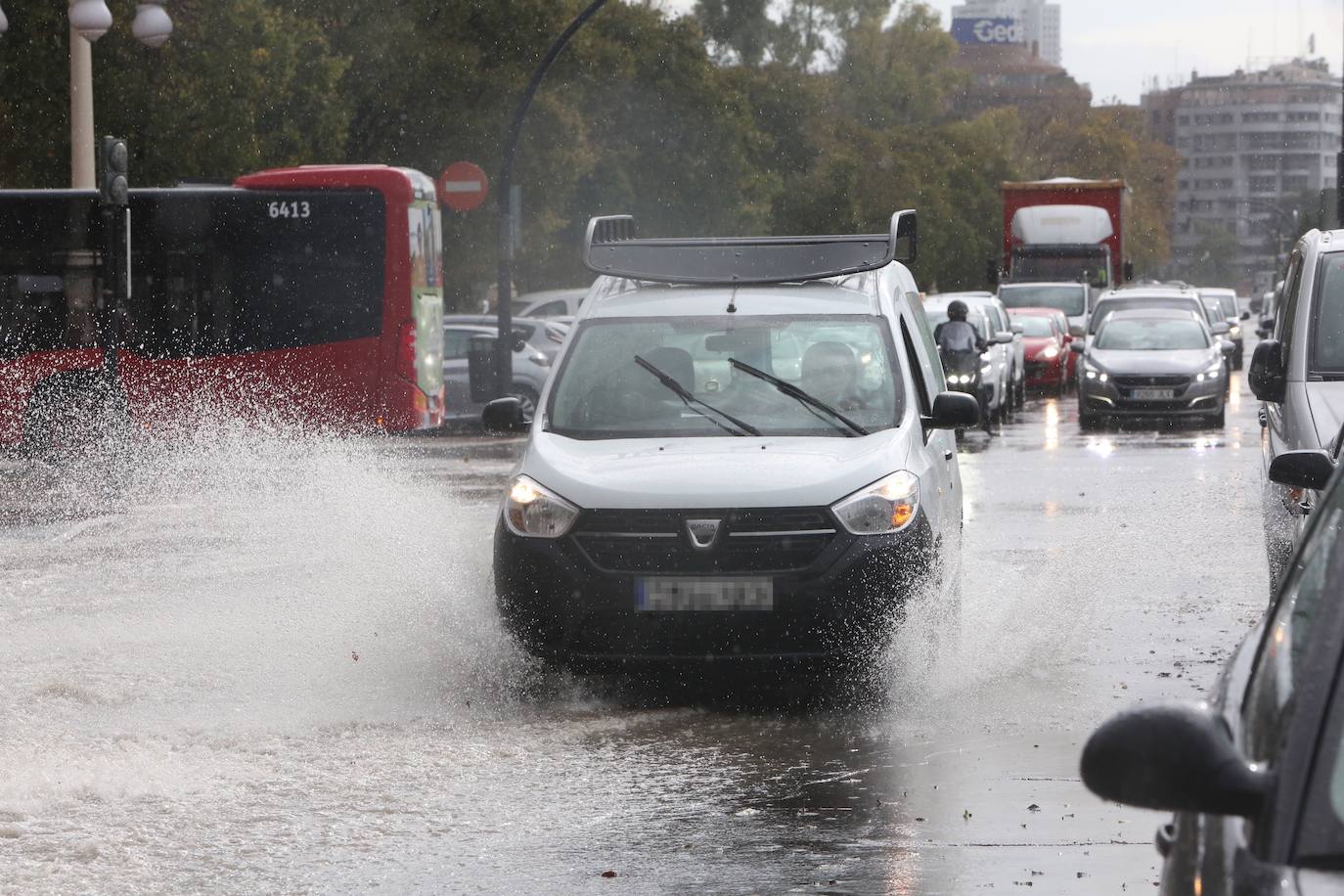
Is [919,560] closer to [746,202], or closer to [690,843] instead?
[690,843]

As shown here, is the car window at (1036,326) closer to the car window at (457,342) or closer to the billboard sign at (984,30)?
the car window at (457,342)

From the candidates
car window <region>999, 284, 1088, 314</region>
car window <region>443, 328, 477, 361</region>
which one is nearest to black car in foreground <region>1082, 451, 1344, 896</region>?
car window <region>443, 328, 477, 361</region>

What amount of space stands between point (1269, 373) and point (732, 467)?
3781 mm

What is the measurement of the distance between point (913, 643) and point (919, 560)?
322 mm

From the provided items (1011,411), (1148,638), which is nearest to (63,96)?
(1011,411)

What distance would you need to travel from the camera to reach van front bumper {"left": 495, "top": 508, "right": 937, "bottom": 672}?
26.8ft

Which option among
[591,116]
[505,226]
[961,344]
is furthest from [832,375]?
[591,116]

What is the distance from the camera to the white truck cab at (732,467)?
8188 millimetres

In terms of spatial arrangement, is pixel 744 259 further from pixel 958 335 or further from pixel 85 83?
pixel 958 335

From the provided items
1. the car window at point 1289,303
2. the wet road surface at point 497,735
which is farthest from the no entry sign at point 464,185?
the car window at point 1289,303

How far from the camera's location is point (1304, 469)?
726 cm

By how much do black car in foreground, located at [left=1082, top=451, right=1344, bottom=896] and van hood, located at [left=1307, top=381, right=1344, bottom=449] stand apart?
6.79 metres

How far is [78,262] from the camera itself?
22750mm

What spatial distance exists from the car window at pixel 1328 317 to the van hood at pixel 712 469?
313 cm
